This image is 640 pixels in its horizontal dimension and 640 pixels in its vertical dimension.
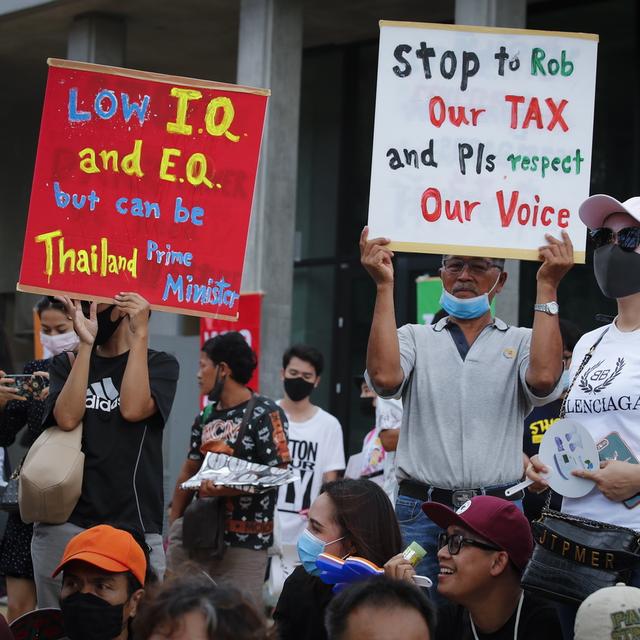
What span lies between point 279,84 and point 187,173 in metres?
7.54

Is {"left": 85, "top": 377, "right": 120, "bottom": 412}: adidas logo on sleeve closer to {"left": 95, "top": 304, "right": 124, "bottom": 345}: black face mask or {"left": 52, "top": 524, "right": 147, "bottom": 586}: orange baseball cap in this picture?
{"left": 95, "top": 304, "right": 124, "bottom": 345}: black face mask

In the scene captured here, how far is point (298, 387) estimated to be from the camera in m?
8.80

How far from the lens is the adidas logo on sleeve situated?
17.6ft

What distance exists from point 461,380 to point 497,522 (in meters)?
0.69

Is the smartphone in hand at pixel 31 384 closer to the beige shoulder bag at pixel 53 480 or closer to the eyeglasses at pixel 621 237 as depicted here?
the beige shoulder bag at pixel 53 480

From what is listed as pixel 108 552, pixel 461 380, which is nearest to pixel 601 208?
pixel 461 380

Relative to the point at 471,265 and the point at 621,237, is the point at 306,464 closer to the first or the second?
the point at 471,265

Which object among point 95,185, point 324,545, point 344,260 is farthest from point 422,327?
point 344,260

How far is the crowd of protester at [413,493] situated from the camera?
134 inches

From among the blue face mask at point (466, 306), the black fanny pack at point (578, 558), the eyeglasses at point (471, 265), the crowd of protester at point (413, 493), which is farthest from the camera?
the eyeglasses at point (471, 265)

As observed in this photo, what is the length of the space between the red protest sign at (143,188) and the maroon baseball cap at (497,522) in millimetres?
1745

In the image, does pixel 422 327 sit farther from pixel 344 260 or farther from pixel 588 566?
pixel 344 260

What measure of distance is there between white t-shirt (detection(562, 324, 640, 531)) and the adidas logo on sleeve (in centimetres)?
205

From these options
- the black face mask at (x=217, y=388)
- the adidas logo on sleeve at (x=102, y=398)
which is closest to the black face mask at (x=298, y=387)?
the black face mask at (x=217, y=388)
